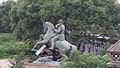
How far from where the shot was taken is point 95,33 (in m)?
20.6

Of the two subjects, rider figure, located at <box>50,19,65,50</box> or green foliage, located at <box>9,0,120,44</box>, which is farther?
green foliage, located at <box>9,0,120,44</box>

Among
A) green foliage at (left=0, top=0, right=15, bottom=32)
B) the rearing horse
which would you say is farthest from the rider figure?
green foliage at (left=0, top=0, right=15, bottom=32)

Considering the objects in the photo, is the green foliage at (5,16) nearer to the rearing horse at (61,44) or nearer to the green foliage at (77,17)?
the green foliage at (77,17)

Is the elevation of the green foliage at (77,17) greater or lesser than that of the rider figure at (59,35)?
greater

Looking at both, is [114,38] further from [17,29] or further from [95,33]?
[17,29]

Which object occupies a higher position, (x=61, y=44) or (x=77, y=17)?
(x=77, y=17)

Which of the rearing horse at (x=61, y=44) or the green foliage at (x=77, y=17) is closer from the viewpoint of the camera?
the rearing horse at (x=61, y=44)

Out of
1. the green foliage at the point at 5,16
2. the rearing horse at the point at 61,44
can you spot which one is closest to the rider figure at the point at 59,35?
the rearing horse at the point at 61,44

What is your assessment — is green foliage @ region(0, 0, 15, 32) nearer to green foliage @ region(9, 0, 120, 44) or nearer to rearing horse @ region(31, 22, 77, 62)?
green foliage @ region(9, 0, 120, 44)

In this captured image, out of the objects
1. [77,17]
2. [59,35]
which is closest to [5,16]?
[77,17]

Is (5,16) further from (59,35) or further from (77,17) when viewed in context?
(59,35)

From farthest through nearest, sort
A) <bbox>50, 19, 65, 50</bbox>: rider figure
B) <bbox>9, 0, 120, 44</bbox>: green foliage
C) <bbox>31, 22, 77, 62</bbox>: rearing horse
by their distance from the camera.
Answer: <bbox>9, 0, 120, 44</bbox>: green foliage
<bbox>50, 19, 65, 50</bbox>: rider figure
<bbox>31, 22, 77, 62</bbox>: rearing horse

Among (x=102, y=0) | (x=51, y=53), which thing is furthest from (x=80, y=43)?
(x=51, y=53)

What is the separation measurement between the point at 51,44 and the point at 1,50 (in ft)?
19.2
